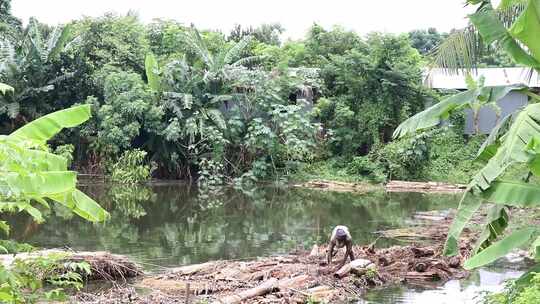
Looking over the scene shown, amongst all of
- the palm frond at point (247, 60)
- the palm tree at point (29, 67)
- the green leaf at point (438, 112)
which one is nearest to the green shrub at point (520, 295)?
the green leaf at point (438, 112)

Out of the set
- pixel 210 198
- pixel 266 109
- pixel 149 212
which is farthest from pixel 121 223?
pixel 266 109

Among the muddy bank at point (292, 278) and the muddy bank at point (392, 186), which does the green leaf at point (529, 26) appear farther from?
the muddy bank at point (392, 186)

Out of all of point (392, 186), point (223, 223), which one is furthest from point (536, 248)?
point (392, 186)

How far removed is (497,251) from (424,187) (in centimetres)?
1500

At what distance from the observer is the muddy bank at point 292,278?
773cm

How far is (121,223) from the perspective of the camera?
1384cm

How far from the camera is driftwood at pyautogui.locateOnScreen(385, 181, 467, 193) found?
777 inches

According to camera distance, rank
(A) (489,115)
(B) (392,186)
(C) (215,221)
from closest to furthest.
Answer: (C) (215,221)
(B) (392,186)
(A) (489,115)

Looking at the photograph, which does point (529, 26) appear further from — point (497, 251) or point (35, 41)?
point (35, 41)

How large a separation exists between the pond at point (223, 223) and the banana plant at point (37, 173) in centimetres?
446

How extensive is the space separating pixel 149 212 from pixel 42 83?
8.24 meters

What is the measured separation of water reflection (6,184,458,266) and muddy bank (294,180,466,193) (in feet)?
2.50

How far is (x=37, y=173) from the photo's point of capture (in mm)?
4066

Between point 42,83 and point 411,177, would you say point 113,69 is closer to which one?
point 42,83
